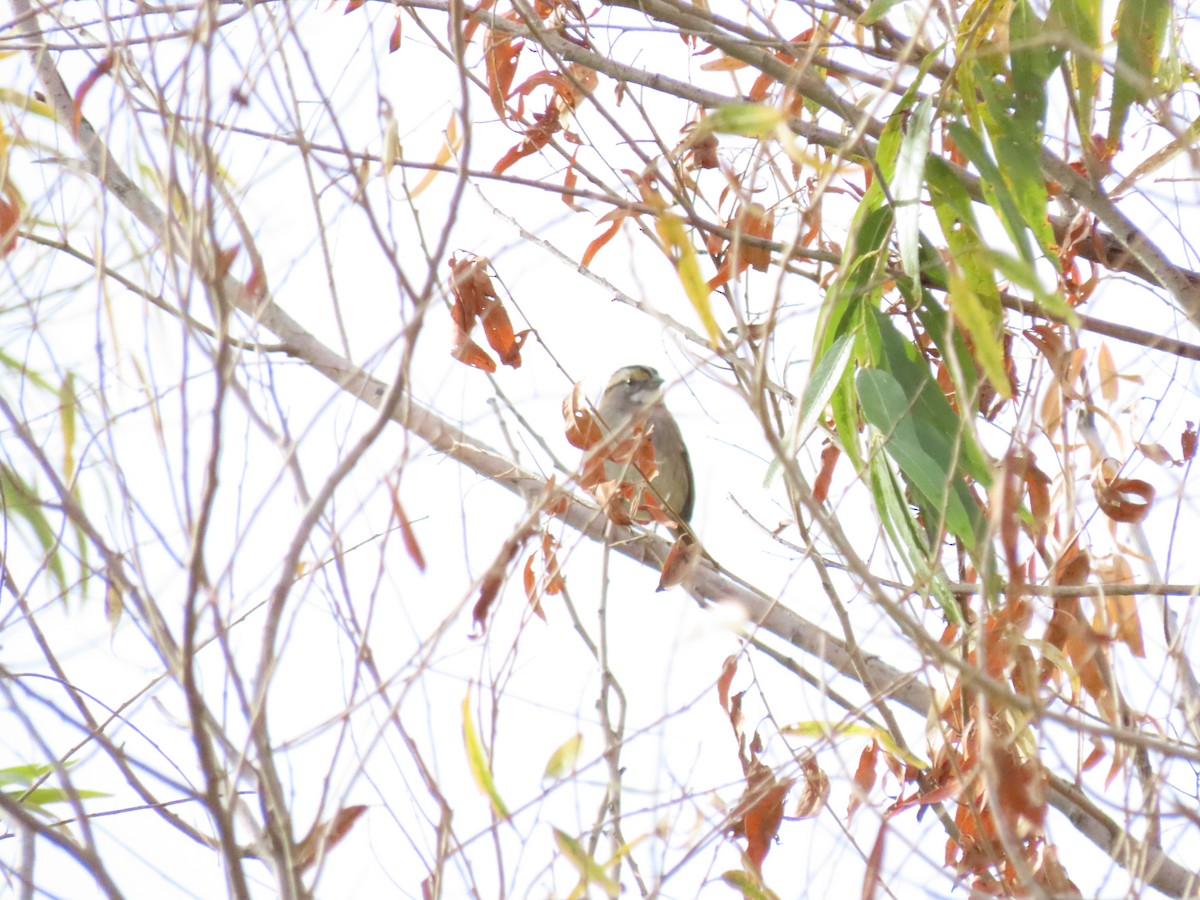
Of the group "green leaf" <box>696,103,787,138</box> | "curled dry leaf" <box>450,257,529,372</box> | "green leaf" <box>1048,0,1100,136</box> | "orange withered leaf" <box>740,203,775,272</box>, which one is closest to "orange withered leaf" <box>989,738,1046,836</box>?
"green leaf" <box>696,103,787,138</box>

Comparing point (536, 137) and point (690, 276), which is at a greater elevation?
point (536, 137)

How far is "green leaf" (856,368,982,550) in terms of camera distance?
6.00ft

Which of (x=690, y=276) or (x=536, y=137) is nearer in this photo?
(x=690, y=276)

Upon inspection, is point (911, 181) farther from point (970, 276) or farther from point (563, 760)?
point (563, 760)

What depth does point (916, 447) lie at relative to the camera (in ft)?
6.11

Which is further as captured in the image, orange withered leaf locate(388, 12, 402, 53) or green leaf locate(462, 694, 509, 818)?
orange withered leaf locate(388, 12, 402, 53)

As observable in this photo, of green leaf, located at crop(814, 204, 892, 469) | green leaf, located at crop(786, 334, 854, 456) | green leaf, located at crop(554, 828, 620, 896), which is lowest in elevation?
green leaf, located at crop(554, 828, 620, 896)

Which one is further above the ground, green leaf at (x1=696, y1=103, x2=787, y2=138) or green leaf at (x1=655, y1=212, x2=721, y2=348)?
green leaf at (x1=696, y1=103, x2=787, y2=138)

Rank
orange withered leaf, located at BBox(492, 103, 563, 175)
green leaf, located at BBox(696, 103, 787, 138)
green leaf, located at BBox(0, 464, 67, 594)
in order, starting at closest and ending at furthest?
green leaf, located at BBox(696, 103, 787, 138) < green leaf, located at BBox(0, 464, 67, 594) < orange withered leaf, located at BBox(492, 103, 563, 175)

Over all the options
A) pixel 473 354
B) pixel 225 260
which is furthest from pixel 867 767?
pixel 225 260

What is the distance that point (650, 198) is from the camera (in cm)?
134

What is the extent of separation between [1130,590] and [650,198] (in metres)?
1.05

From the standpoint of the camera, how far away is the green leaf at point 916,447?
1830 mm

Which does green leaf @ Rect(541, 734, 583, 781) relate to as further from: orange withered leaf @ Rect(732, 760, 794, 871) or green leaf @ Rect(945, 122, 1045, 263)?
→ green leaf @ Rect(945, 122, 1045, 263)
